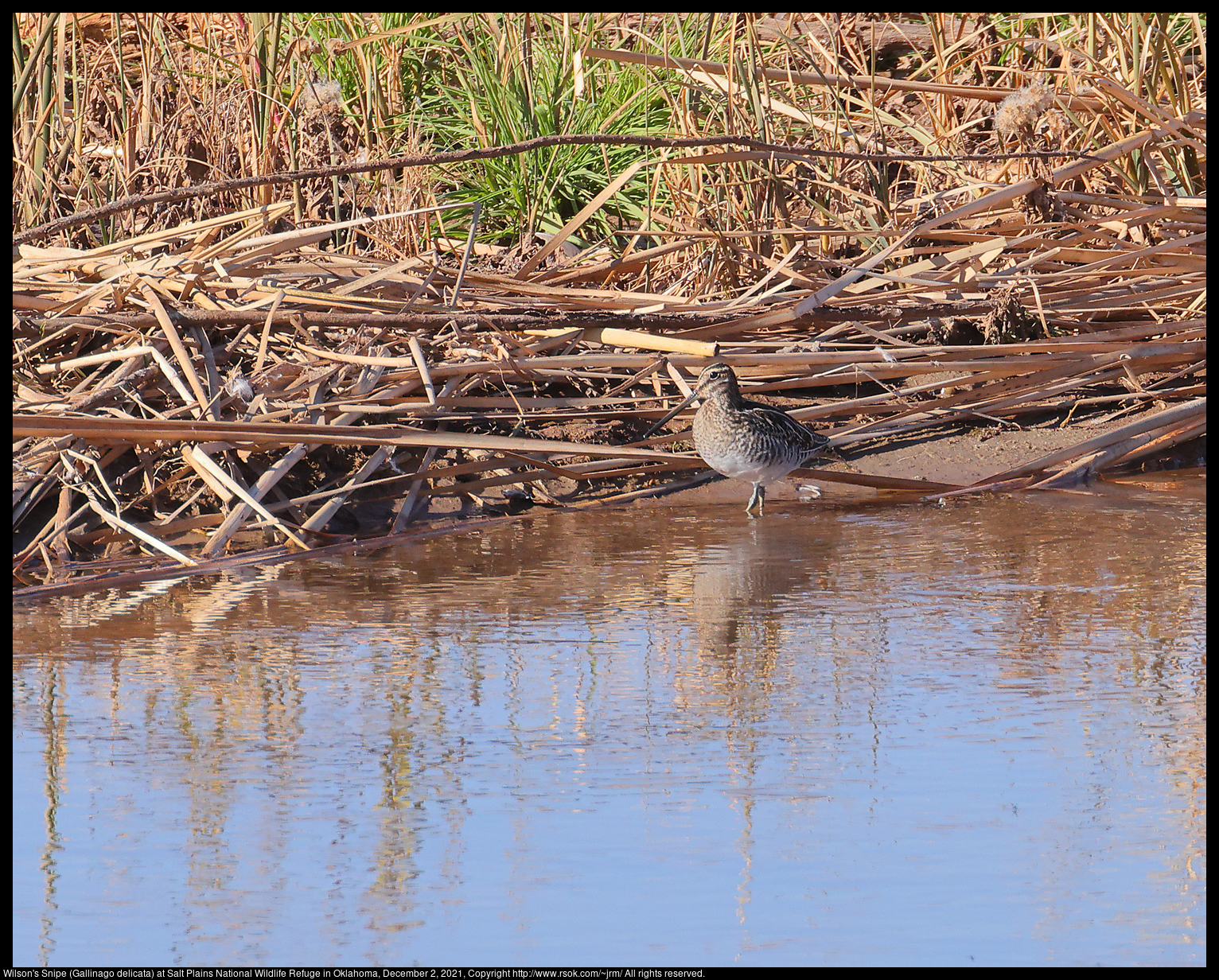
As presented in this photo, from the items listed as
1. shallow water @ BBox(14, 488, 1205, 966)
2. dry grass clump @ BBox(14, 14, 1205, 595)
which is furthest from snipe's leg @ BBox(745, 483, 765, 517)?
shallow water @ BBox(14, 488, 1205, 966)

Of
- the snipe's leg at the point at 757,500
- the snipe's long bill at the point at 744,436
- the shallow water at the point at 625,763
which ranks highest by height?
the snipe's long bill at the point at 744,436

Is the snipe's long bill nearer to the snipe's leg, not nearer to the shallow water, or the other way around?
the snipe's leg

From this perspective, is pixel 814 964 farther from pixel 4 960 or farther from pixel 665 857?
pixel 4 960

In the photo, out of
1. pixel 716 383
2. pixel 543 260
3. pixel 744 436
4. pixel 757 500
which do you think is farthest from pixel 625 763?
pixel 543 260

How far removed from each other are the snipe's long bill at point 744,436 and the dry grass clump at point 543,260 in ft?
0.71

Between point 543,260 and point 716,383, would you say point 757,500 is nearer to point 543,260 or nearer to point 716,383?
point 716,383

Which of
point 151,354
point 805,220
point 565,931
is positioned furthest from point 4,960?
point 805,220

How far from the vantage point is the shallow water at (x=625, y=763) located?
7.56ft

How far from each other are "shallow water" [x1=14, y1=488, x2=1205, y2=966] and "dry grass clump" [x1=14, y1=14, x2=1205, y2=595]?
2.52ft

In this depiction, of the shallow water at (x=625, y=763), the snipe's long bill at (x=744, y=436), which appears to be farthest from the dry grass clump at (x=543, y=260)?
the shallow water at (x=625, y=763)

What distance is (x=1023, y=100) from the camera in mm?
7078

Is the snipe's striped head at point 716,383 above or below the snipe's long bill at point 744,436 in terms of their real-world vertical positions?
above

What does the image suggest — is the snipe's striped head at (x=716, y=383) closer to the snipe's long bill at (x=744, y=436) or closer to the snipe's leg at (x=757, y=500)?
the snipe's long bill at (x=744, y=436)

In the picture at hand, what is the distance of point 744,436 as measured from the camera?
5133mm
